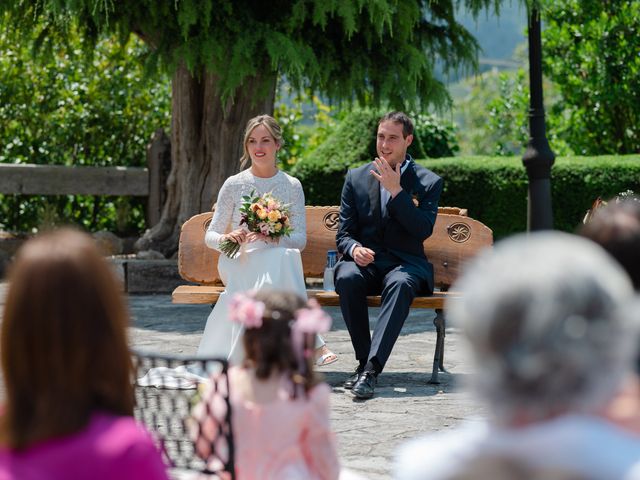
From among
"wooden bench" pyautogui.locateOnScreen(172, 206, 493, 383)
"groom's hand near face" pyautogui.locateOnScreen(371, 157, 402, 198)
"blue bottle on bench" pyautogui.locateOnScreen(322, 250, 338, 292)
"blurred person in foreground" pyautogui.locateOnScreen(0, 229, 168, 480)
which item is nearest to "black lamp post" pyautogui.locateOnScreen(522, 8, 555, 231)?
"wooden bench" pyautogui.locateOnScreen(172, 206, 493, 383)

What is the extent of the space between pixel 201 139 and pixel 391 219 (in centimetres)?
527

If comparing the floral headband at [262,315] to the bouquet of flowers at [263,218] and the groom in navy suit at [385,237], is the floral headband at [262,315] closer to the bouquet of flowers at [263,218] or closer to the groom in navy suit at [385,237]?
the groom in navy suit at [385,237]

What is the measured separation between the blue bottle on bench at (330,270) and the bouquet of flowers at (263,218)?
0.44m

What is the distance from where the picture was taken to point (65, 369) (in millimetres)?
2113

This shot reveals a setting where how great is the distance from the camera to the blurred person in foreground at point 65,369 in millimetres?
2080

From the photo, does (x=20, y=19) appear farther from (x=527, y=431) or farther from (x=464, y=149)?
(x=464, y=149)

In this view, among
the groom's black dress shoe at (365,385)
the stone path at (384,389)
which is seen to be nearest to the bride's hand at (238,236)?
the stone path at (384,389)

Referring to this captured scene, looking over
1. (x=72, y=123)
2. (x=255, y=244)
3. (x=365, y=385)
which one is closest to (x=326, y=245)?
(x=255, y=244)

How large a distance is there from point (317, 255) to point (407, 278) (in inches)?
44.5

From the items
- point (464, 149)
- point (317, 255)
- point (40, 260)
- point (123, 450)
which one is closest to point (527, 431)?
point (123, 450)

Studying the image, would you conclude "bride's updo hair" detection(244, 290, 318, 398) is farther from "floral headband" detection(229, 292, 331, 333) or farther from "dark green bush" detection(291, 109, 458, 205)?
"dark green bush" detection(291, 109, 458, 205)

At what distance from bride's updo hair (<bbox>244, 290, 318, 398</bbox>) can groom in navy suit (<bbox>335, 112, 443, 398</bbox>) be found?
348 centimetres

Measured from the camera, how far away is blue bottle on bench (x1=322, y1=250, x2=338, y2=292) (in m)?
7.28

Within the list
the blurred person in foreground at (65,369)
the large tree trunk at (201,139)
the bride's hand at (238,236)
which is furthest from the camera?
the large tree trunk at (201,139)
